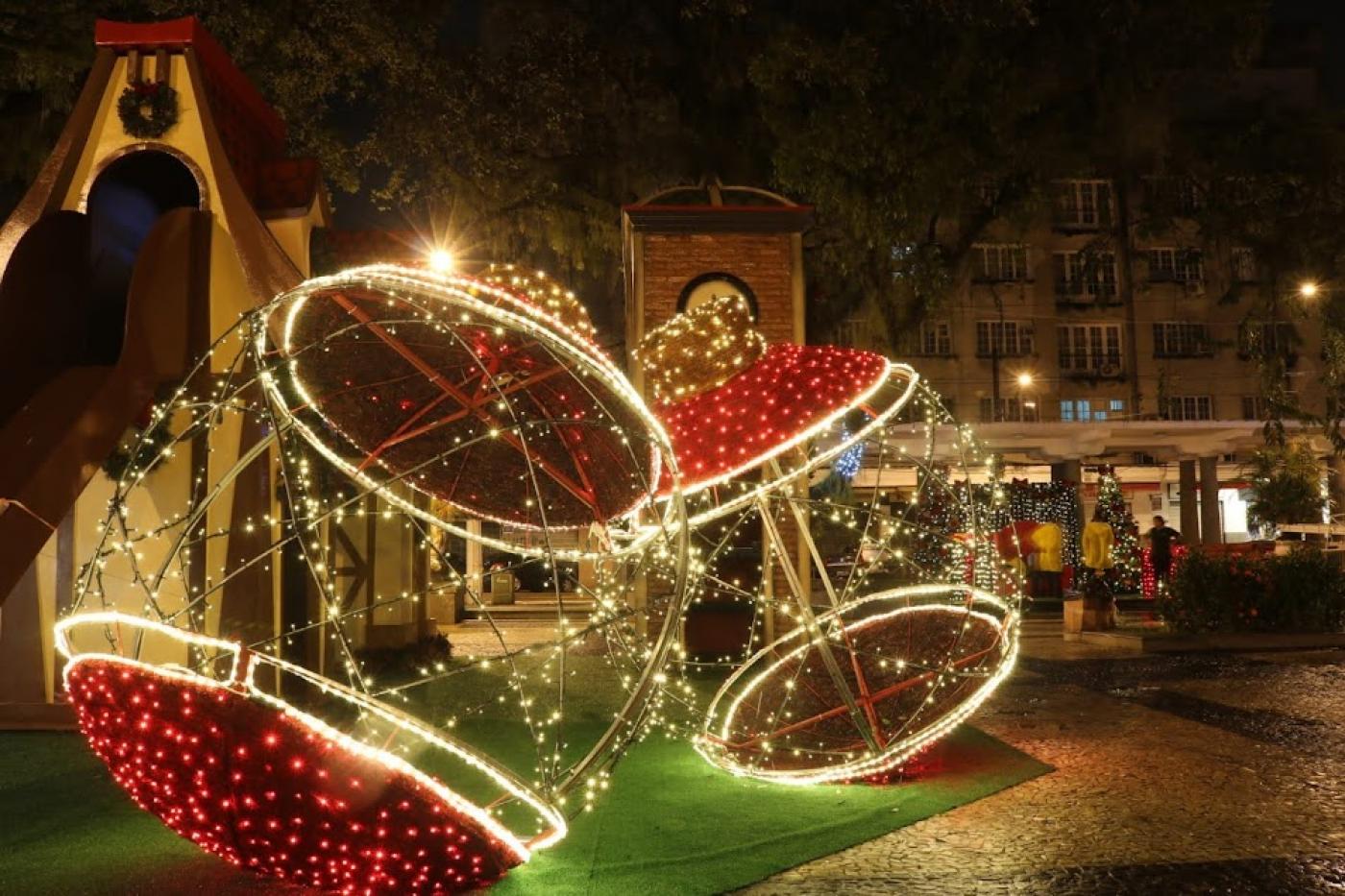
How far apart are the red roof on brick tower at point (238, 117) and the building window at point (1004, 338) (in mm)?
40590

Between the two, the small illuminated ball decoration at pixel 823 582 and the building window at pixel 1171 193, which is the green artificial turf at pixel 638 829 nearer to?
the small illuminated ball decoration at pixel 823 582

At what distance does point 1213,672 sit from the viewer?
13.0 m

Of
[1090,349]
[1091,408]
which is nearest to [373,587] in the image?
[1091,408]

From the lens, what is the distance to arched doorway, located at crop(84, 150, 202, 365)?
1142 centimetres

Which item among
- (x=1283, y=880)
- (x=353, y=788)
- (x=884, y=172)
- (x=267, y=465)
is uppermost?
(x=884, y=172)

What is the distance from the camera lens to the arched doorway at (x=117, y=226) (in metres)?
11.4

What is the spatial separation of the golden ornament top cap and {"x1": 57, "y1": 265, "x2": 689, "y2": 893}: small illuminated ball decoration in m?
0.45

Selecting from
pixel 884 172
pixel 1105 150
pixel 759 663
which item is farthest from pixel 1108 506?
pixel 759 663

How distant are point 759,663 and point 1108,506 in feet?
40.8

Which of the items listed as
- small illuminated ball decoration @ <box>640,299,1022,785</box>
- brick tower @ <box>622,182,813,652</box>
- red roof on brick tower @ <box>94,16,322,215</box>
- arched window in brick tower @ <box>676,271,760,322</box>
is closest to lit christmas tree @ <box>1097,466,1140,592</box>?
brick tower @ <box>622,182,813,652</box>

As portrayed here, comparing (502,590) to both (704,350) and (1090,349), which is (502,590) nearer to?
(704,350)

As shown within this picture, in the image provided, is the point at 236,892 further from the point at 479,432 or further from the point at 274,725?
the point at 479,432

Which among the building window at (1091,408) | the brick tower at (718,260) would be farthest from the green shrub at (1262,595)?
the building window at (1091,408)

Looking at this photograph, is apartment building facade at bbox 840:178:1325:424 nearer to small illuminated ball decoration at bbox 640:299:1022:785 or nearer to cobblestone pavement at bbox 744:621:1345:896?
cobblestone pavement at bbox 744:621:1345:896
